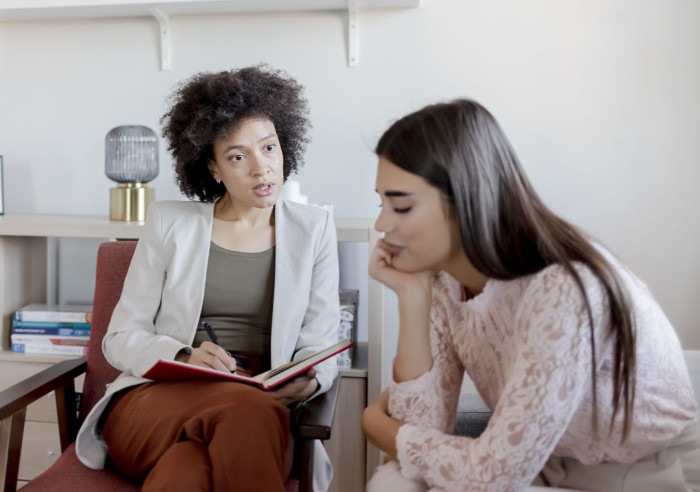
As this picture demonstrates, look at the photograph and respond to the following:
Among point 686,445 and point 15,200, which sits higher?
point 15,200

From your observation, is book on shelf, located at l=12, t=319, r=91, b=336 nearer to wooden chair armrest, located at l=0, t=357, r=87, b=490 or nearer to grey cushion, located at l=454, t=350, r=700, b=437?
Answer: wooden chair armrest, located at l=0, t=357, r=87, b=490

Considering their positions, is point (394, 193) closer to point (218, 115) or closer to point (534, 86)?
point (218, 115)

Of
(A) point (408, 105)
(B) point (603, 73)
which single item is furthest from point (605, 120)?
(A) point (408, 105)

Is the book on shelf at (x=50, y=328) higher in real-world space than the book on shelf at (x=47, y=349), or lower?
higher

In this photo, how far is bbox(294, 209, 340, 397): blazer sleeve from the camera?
1.65 m

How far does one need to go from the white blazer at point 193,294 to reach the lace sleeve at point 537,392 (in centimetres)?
58

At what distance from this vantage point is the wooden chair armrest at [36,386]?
1.35 m

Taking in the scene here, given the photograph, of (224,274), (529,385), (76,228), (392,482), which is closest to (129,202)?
(76,228)

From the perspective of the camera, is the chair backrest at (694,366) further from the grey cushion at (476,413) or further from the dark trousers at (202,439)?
the dark trousers at (202,439)

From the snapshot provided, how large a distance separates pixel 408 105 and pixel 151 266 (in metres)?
1.04

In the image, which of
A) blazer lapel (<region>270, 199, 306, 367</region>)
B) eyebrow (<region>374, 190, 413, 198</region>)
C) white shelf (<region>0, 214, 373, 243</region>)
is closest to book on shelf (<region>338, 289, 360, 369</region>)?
white shelf (<region>0, 214, 373, 243</region>)

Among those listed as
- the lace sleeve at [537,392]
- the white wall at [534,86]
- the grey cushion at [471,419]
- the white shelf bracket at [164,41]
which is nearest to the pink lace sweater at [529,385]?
the lace sleeve at [537,392]

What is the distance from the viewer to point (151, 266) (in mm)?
1639

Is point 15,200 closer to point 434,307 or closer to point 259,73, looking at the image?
point 259,73
